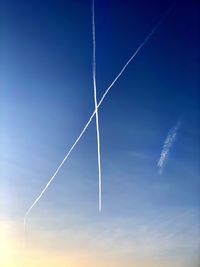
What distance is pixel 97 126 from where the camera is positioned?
9.19 m

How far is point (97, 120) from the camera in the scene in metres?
9.01

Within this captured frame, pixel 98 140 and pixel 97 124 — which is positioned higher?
pixel 97 124

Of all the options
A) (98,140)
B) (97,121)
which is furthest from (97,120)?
(98,140)

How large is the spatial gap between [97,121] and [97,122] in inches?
2.2

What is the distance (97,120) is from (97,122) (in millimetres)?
109

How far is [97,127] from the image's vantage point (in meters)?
9.23

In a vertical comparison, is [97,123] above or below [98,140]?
above

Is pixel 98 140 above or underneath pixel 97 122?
underneath

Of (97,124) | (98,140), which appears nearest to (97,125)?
(97,124)

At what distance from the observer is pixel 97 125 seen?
914cm

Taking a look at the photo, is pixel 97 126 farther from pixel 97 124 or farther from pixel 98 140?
pixel 98 140

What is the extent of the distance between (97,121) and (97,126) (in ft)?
1.03

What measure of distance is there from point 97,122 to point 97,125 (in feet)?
0.63

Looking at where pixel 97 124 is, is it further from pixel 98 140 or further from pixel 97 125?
pixel 98 140
